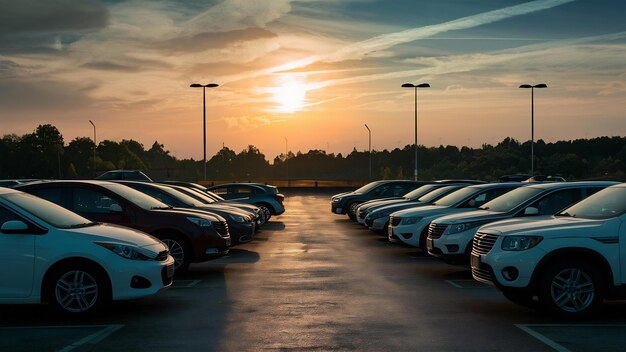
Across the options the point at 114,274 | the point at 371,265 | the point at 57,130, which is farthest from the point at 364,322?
the point at 57,130

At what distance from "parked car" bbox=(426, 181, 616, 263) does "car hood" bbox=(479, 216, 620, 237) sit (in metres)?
2.14

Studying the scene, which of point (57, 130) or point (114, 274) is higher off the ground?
point (57, 130)

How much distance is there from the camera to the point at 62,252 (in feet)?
31.1

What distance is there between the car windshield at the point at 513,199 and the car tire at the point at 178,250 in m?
5.76

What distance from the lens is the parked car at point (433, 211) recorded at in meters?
17.1

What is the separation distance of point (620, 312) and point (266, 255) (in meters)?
9.32

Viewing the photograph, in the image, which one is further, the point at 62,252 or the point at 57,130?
the point at 57,130

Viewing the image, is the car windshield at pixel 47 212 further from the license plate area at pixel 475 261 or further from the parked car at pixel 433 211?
the parked car at pixel 433 211

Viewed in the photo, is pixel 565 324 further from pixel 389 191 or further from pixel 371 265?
pixel 389 191

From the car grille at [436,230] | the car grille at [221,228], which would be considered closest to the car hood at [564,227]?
the car grille at [436,230]

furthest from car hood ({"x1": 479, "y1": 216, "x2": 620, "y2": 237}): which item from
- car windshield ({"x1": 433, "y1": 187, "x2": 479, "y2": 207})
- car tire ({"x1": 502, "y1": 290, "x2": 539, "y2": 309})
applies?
car windshield ({"x1": 433, "y1": 187, "x2": 479, "y2": 207})

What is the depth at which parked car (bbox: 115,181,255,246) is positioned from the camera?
55.8 ft

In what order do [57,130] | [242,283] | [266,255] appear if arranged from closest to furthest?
[242,283] → [266,255] → [57,130]

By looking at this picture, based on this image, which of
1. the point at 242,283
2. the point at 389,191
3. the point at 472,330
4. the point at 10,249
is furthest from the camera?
the point at 389,191
